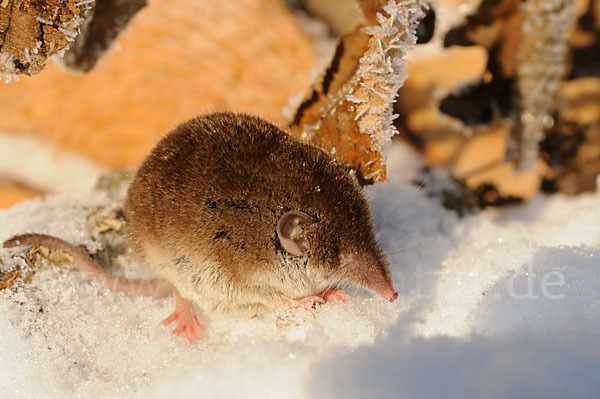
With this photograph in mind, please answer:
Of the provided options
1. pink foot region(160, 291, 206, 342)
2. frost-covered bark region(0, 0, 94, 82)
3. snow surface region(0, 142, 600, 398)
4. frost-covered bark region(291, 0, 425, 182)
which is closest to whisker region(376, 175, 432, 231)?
snow surface region(0, 142, 600, 398)

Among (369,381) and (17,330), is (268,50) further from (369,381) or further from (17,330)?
(369,381)

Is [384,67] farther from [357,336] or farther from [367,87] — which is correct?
[357,336]

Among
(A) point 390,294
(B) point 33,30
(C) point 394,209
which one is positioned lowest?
(C) point 394,209

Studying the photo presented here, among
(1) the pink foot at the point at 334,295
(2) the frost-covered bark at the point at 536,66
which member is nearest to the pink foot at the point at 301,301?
(1) the pink foot at the point at 334,295

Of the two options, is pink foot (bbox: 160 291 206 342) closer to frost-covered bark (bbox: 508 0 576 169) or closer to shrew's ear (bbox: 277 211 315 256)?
shrew's ear (bbox: 277 211 315 256)

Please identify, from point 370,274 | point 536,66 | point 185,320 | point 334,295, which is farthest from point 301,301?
point 536,66

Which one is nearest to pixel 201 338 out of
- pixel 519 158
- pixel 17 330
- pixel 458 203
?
pixel 17 330
